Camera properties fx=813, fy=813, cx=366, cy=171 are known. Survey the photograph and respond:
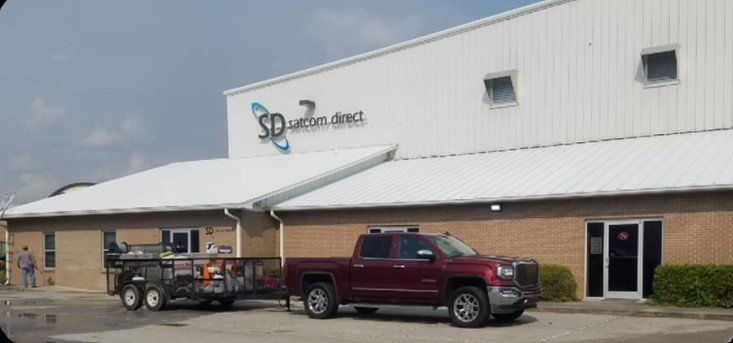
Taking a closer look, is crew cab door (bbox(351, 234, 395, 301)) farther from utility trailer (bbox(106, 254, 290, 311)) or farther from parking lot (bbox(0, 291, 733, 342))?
utility trailer (bbox(106, 254, 290, 311))

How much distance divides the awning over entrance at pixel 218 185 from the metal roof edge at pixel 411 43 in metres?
3.22

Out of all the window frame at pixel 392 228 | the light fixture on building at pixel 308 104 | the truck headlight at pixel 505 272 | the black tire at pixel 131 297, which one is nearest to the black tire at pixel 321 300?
the truck headlight at pixel 505 272

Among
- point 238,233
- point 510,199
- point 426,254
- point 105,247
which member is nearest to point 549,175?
point 510,199

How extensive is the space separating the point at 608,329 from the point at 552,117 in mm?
12305

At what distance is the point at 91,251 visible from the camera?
28641 millimetres

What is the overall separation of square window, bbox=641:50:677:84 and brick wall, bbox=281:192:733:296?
6.04 m

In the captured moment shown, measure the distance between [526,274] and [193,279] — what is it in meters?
8.10

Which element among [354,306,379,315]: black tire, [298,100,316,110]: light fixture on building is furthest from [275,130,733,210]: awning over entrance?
[298,100,316,110]: light fixture on building

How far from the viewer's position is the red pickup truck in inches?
584

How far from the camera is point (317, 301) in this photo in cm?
1697

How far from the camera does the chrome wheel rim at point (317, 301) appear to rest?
55.3ft

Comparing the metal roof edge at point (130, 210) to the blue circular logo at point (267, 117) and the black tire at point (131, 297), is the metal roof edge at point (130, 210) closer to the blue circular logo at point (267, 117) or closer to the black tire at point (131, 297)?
the black tire at point (131, 297)

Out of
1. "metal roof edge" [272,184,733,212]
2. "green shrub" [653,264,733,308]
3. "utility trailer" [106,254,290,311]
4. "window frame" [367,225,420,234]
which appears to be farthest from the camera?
"window frame" [367,225,420,234]

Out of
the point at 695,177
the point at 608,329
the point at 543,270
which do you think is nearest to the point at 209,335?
the point at 608,329
